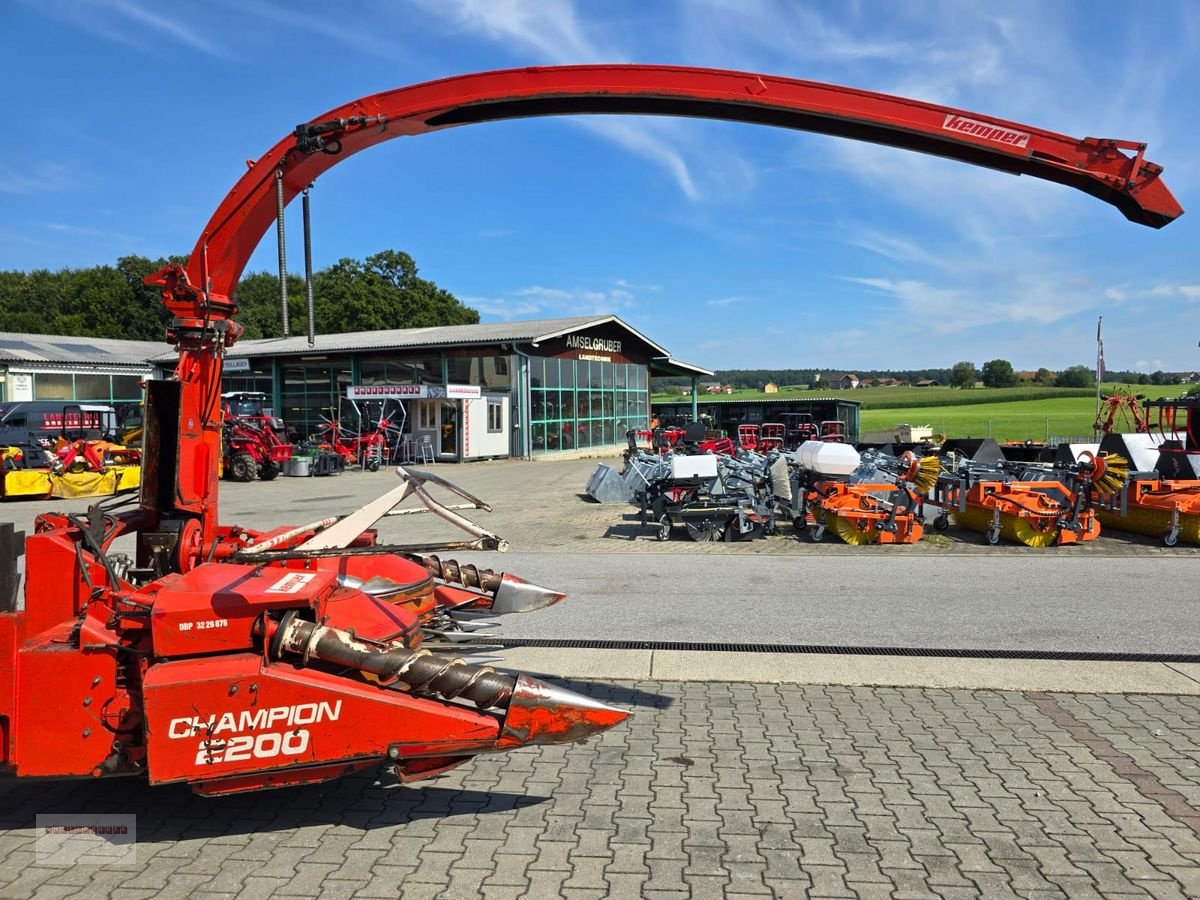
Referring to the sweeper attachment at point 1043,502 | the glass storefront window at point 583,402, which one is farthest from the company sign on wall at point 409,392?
the sweeper attachment at point 1043,502

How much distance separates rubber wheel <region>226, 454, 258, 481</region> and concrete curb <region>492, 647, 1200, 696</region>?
18600 mm

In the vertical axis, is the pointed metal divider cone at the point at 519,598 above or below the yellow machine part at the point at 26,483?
above

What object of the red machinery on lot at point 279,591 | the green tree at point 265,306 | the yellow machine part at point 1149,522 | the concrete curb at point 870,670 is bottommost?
the concrete curb at point 870,670

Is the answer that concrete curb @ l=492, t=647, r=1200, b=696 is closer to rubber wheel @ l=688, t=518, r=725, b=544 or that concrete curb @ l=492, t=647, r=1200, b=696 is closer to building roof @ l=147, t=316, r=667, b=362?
rubber wheel @ l=688, t=518, r=725, b=544

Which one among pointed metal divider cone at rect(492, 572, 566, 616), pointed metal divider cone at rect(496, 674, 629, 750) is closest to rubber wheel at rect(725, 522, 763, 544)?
pointed metal divider cone at rect(492, 572, 566, 616)

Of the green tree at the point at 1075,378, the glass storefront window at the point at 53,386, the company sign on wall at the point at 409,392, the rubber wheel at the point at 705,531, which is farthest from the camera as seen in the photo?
the green tree at the point at 1075,378

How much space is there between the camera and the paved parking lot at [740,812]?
334 centimetres

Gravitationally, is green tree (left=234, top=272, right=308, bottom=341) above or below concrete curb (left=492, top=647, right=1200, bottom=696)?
above

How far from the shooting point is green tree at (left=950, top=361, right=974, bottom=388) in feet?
340

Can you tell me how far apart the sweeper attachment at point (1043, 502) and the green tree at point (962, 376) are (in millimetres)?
96596

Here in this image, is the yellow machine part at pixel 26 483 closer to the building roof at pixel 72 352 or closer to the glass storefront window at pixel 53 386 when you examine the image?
the building roof at pixel 72 352

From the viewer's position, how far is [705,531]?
40.7 ft

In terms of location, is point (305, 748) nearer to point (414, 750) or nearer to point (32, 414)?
point (414, 750)

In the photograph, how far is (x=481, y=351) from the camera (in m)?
31.6
